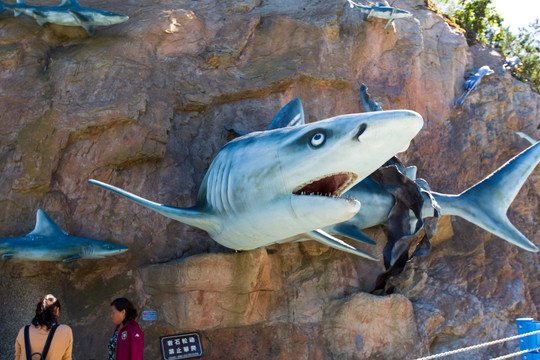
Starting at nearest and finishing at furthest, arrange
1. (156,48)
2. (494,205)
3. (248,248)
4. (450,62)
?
(248,248) → (494,205) → (156,48) → (450,62)

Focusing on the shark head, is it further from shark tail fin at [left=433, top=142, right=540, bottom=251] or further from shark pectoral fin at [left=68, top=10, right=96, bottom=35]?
shark pectoral fin at [left=68, top=10, right=96, bottom=35]

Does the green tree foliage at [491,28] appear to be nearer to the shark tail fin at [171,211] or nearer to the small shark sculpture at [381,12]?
the small shark sculpture at [381,12]

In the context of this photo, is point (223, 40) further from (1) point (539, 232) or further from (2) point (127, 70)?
(1) point (539, 232)

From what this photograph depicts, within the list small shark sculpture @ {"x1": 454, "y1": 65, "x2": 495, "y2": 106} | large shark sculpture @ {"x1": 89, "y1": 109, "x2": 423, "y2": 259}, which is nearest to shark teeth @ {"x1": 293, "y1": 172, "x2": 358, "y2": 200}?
large shark sculpture @ {"x1": 89, "y1": 109, "x2": 423, "y2": 259}

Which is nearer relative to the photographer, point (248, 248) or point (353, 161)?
point (353, 161)

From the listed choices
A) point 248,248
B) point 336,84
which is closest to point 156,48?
point 336,84

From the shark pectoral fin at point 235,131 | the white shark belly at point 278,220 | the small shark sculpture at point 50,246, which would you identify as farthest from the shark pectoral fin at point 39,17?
the white shark belly at point 278,220

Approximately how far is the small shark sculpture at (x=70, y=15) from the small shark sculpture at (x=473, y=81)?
16.4ft

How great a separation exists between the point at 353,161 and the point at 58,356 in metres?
2.44

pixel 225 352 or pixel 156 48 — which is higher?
pixel 156 48

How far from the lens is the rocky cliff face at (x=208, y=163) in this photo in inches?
222

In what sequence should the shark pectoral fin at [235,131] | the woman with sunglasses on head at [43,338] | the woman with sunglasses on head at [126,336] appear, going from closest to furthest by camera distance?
the woman with sunglasses on head at [43,338] < the woman with sunglasses on head at [126,336] < the shark pectoral fin at [235,131]

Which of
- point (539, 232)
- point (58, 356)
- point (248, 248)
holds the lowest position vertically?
point (539, 232)

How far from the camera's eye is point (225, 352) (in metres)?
5.55
